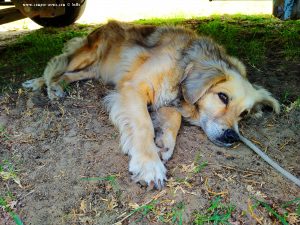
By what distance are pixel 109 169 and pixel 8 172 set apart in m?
0.77

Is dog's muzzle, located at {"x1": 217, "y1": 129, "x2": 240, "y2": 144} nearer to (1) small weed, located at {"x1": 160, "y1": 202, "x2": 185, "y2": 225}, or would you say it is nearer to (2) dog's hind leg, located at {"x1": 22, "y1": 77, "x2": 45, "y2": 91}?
(1) small weed, located at {"x1": 160, "y1": 202, "x2": 185, "y2": 225}

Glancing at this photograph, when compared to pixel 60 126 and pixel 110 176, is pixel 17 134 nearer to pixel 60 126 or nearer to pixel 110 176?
pixel 60 126

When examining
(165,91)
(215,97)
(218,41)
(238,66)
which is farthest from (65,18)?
(215,97)

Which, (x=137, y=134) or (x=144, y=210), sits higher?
(x=137, y=134)

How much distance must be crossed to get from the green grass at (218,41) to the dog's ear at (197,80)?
5.03 feet

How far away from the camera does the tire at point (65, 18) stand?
677cm

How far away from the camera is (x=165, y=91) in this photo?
3771 mm

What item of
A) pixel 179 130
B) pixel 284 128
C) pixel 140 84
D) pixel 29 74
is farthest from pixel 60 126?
pixel 284 128

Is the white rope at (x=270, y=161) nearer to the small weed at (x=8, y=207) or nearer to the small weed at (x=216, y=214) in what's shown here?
the small weed at (x=216, y=214)

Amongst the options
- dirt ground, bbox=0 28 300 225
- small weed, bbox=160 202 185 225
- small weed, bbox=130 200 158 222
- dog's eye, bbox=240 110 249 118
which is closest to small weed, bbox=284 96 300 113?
dirt ground, bbox=0 28 300 225

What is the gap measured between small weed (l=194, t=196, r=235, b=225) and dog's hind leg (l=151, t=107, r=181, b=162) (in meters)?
0.63

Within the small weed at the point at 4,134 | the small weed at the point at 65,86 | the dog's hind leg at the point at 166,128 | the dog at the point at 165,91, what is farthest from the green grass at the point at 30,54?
the dog's hind leg at the point at 166,128

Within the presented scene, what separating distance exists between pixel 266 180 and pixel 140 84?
1.52m

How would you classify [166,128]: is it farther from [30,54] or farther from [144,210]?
[30,54]
